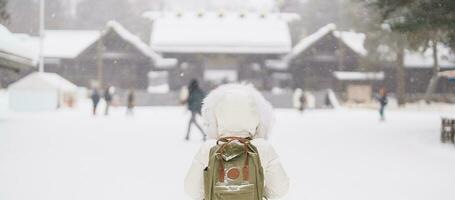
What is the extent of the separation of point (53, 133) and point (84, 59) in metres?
25.7

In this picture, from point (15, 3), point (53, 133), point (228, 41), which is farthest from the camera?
point (15, 3)

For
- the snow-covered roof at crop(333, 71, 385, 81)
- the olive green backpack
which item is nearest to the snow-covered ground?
the olive green backpack

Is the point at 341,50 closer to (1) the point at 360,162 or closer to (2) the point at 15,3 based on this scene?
(1) the point at 360,162

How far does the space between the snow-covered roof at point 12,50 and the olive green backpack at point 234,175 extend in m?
14.2

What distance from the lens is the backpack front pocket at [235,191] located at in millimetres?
2230

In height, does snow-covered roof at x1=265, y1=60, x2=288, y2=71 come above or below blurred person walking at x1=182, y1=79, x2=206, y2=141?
above

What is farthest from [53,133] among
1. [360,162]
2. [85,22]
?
[85,22]

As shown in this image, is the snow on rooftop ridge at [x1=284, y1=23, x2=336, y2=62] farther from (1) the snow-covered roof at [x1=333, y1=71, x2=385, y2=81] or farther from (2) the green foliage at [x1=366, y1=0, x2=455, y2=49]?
(2) the green foliage at [x1=366, y1=0, x2=455, y2=49]

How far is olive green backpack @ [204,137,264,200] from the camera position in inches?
88.0

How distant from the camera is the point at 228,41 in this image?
119 feet

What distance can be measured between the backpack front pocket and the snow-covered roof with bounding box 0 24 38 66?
46.8 ft

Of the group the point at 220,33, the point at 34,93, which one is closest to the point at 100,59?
the point at 220,33

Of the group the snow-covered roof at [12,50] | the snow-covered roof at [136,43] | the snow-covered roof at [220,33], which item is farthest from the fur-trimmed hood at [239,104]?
the snow-covered roof at [136,43]

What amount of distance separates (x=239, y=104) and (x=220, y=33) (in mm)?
35644
